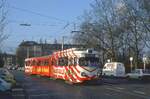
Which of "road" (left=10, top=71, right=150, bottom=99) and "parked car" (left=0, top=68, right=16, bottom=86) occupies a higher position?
"parked car" (left=0, top=68, right=16, bottom=86)

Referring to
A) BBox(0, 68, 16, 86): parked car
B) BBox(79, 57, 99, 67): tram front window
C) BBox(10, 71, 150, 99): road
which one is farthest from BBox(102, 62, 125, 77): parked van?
BBox(0, 68, 16, 86): parked car

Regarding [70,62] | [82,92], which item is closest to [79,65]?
[70,62]

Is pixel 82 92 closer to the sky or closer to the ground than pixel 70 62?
closer to the ground

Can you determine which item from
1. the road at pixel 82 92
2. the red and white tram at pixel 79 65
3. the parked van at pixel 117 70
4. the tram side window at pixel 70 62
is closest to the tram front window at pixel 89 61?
the red and white tram at pixel 79 65

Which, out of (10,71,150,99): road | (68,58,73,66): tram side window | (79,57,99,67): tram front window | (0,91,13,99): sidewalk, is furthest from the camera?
(68,58,73,66): tram side window

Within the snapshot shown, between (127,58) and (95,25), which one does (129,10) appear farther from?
(127,58)

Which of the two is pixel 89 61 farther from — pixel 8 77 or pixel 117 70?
pixel 117 70

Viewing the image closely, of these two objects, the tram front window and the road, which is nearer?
the road

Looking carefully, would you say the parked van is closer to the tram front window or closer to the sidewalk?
the tram front window

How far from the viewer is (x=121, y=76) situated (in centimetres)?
6122

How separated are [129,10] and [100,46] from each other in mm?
13694

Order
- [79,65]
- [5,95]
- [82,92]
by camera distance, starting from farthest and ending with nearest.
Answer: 1. [79,65]
2. [82,92]
3. [5,95]

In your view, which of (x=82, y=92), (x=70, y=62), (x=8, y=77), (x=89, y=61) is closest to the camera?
(x=82, y=92)

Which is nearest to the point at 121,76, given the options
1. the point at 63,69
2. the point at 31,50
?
the point at 63,69
